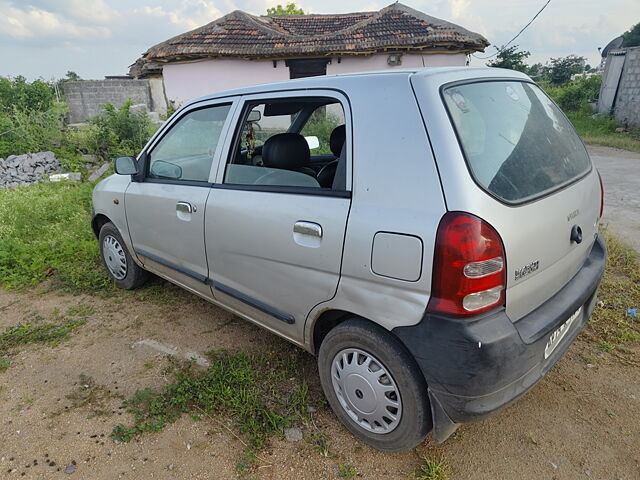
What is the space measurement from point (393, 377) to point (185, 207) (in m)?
1.71

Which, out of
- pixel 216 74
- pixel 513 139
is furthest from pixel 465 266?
pixel 216 74

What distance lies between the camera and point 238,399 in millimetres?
2389

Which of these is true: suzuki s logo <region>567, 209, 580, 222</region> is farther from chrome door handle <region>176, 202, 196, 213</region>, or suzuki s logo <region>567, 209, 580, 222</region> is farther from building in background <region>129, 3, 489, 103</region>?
building in background <region>129, 3, 489, 103</region>

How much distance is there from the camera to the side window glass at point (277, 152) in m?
2.35

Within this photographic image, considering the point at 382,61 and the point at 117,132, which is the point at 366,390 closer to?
the point at 117,132

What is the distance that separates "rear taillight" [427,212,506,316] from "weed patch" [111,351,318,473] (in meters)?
1.18

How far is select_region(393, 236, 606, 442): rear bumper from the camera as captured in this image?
1.59 meters

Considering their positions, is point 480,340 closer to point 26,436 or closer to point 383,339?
point 383,339

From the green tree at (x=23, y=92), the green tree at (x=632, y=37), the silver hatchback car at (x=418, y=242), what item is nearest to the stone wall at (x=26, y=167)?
the green tree at (x=23, y=92)

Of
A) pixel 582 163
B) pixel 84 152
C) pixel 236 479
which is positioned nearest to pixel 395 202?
pixel 582 163

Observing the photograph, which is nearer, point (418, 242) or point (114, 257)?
point (418, 242)

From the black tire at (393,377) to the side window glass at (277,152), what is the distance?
0.68 m

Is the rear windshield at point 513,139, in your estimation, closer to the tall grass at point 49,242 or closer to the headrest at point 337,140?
the headrest at point 337,140

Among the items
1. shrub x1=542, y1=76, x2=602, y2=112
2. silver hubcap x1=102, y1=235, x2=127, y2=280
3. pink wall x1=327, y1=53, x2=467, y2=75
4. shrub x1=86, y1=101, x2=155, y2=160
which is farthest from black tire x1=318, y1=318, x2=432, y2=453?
shrub x1=542, y1=76, x2=602, y2=112
